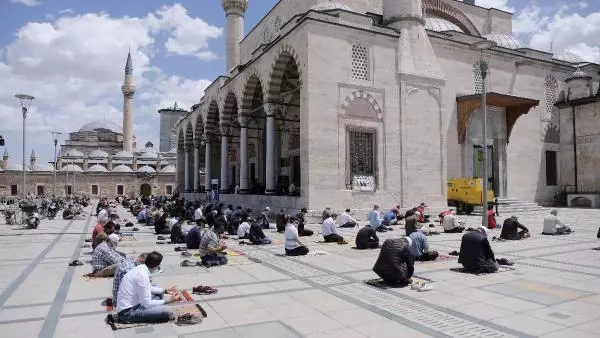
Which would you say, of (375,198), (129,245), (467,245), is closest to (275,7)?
(375,198)

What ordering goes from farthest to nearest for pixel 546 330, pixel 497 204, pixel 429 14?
pixel 429 14
pixel 497 204
pixel 546 330

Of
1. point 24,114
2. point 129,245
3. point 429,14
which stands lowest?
point 129,245

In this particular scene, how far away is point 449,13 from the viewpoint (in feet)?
88.7

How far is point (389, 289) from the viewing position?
5996 mm

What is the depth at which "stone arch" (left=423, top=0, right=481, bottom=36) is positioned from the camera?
26469mm

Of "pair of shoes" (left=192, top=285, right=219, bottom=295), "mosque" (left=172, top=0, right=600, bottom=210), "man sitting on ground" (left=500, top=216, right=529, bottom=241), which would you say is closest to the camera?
"pair of shoes" (left=192, top=285, right=219, bottom=295)

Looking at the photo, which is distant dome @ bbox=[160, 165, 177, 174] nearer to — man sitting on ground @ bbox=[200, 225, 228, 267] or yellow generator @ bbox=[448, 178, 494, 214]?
yellow generator @ bbox=[448, 178, 494, 214]

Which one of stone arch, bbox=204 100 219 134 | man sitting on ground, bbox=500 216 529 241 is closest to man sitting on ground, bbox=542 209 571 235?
man sitting on ground, bbox=500 216 529 241

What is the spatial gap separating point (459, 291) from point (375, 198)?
→ 11.6m

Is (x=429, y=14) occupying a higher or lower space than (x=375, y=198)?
higher

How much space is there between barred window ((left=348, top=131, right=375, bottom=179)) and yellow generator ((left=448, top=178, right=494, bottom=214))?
474cm

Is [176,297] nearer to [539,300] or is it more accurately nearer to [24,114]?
[539,300]

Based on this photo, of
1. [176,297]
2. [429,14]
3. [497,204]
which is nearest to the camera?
[176,297]

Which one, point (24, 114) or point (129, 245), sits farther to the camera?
point (24, 114)
